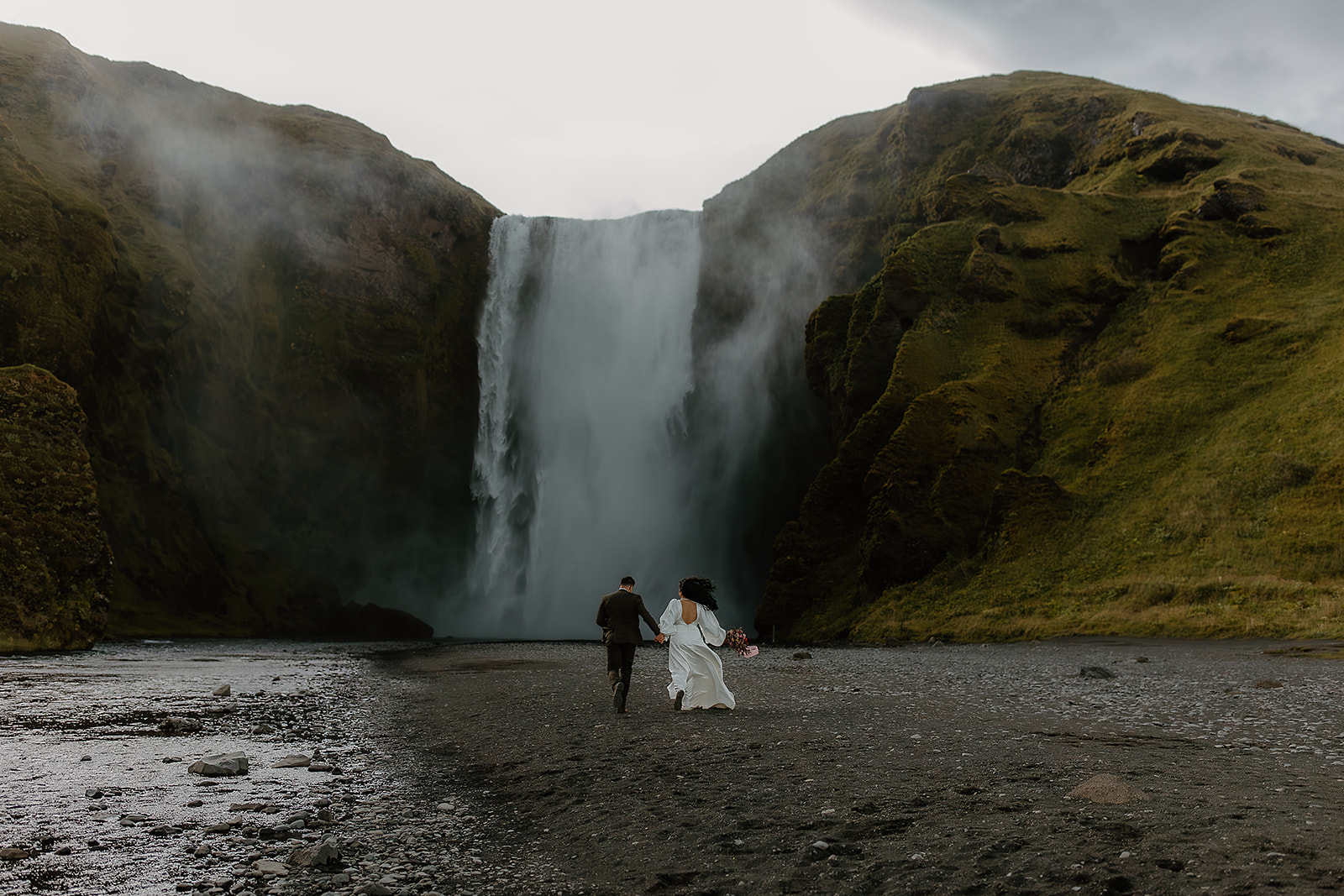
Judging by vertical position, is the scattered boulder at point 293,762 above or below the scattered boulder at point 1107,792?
below

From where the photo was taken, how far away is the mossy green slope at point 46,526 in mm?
28656

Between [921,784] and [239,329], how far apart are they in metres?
58.4

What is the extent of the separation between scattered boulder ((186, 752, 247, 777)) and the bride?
5.56 m

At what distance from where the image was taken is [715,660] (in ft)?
41.6

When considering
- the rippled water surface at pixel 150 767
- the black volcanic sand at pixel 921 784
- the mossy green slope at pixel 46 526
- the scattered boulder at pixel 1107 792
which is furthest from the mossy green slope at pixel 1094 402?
the mossy green slope at pixel 46 526

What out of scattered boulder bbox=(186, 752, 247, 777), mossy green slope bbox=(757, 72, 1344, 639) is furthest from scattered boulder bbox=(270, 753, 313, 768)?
mossy green slope bbox=(757, 72, 1344, 639)

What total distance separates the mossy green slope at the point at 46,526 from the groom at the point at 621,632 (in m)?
23.8

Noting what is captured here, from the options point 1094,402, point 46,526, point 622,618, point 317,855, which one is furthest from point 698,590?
point 1094,402

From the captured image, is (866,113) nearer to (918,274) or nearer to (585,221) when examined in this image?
(585,221)

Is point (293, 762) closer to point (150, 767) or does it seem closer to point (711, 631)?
point (150, 767)

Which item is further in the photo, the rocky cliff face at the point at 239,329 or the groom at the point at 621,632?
the rocky cliff face at the point at 239,329

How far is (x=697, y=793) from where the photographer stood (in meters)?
7.54

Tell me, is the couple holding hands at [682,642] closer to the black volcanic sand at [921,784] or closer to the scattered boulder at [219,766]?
the black volcanic sand at [921,784]

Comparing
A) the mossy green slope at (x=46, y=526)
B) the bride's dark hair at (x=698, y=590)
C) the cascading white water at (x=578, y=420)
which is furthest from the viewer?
the cascading white water at (x=578, y=420)
